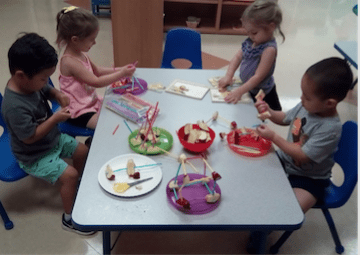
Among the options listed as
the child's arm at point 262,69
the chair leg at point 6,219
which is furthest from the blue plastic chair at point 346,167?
the chair leg at point 6,219

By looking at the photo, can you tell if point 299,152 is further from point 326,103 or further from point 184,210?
point 184,210

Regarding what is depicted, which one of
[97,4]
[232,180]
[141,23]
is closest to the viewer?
[232,180]

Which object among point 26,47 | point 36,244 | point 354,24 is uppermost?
point 26,47

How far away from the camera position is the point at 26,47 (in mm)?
1244

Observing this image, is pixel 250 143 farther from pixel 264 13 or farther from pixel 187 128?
pixel 264 13

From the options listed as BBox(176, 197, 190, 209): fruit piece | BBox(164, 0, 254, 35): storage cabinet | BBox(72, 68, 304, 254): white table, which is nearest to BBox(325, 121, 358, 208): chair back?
BBox(72, 68, 304, 254): white table

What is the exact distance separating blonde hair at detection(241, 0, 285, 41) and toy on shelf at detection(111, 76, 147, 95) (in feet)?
2.15

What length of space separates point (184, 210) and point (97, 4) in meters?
4.05

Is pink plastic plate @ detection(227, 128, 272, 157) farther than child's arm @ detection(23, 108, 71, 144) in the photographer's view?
No

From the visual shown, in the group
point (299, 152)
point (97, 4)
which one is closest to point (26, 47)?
point (299, 152)

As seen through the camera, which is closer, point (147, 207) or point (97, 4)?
point (147, 207)

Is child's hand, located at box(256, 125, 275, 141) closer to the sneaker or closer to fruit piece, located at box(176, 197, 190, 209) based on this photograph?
fruit piece, located at box(176, 197, 190, 209)

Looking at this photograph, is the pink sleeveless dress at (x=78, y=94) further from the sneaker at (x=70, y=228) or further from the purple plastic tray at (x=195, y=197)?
the purple plastic tray at (x=195, y=197)

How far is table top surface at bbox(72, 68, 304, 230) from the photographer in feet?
3.14
